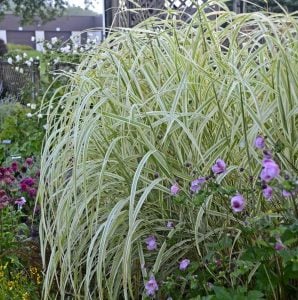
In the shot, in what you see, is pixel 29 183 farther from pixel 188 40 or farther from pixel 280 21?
pixel 280 21

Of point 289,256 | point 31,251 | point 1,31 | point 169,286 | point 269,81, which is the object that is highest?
point 269,81

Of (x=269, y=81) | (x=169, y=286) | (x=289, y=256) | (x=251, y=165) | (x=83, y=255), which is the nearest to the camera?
(x=289, y=256)

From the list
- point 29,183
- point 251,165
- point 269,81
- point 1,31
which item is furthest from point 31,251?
point 1,31

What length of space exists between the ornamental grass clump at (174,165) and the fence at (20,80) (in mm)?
4212

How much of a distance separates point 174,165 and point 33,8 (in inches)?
965

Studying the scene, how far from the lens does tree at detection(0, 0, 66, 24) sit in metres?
24.8

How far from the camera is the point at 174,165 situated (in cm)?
197

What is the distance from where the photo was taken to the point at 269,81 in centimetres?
197

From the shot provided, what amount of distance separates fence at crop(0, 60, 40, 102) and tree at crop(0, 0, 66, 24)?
14.7 meters

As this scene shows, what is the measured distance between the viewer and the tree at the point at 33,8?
24844 mm

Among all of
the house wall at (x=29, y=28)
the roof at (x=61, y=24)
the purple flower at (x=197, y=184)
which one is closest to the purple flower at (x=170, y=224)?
the purple flower at (x=197, y=184)

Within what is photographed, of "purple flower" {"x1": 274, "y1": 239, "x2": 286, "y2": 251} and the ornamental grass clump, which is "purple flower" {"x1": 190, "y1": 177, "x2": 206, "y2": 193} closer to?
the ornamental grass clump

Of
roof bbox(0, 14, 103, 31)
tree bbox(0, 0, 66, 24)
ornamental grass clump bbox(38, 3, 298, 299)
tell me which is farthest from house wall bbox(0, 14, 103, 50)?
ornamental grass clump bbox(38, 3, 298, 299)

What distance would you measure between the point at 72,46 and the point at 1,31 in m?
32.6
